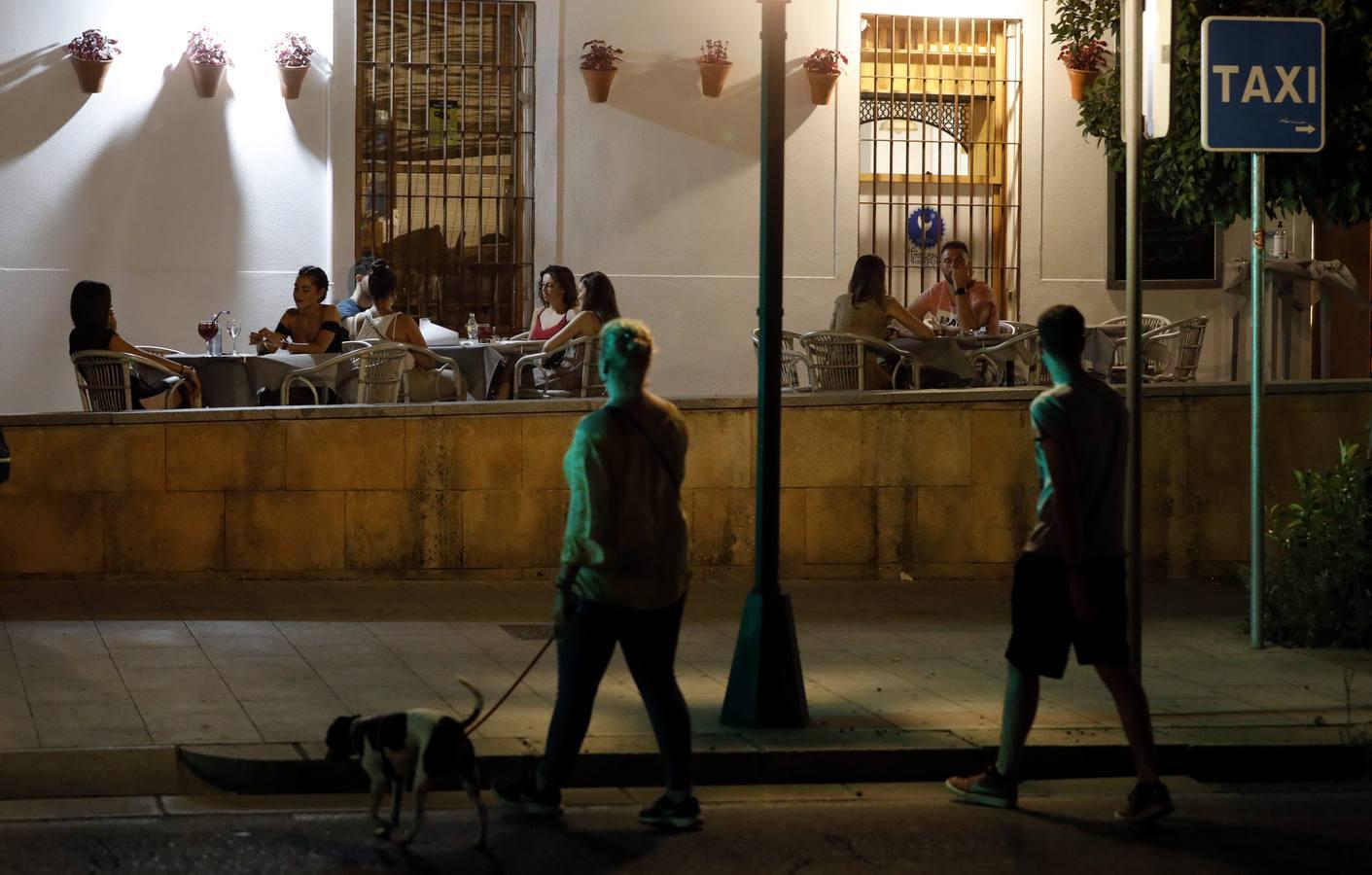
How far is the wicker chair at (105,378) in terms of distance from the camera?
11.2 meters

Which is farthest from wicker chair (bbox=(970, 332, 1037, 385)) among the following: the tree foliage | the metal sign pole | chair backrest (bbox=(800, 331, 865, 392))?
the metal sign pole

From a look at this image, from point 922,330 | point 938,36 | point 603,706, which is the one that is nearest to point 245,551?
point 603,706

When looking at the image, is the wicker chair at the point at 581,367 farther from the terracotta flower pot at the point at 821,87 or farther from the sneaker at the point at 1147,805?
the sneaker at the point at 1147,805

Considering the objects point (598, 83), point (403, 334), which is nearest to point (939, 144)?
point (598, 83)

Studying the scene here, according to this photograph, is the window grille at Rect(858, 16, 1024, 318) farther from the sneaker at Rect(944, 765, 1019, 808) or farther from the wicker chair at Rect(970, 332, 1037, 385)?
the sneaker at Rect(944, 765, 1019, 808)

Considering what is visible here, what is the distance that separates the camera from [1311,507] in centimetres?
960

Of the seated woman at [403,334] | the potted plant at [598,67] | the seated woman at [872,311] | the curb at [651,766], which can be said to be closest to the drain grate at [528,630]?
the curb at [651,766]

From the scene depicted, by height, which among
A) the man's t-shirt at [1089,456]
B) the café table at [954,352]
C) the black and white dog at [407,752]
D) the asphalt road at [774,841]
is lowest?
the asphalt road at [774,841]

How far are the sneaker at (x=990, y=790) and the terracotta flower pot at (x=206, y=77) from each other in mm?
10196

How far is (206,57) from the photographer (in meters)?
14.3

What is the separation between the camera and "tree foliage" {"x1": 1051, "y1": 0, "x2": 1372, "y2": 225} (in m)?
10.5

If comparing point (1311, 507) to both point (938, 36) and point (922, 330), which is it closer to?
point (922, 330)

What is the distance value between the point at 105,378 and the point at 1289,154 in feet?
24.5

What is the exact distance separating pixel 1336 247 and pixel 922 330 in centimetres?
601
